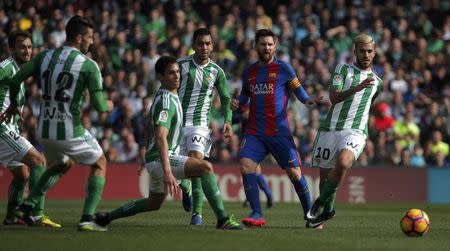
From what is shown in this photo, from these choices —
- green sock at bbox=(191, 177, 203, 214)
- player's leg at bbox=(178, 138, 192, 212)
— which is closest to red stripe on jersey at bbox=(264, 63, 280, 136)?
green sock at bbox=(191, 177, 203, 214)

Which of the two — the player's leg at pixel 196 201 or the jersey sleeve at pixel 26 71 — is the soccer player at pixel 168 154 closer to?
the jersey sleeve at pixel 26 71

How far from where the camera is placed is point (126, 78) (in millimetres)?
22031

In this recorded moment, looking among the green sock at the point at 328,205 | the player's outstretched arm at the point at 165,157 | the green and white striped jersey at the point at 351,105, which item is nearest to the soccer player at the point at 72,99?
the player's outstretched arm at the point at 165,157

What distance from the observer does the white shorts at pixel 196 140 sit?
12.9 meters

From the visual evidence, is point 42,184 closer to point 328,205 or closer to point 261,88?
point 261,88

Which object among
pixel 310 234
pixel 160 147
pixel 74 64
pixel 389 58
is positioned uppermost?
pixel 389 58

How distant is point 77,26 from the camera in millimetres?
10641

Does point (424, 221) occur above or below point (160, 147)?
below

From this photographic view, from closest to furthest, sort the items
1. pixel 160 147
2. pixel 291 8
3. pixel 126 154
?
1. pixel 160 147
2. pixel 126 154
3. pixel 291 8

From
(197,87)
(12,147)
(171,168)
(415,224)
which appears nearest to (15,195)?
(12,147)

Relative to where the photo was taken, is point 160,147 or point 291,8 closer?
point 160,147

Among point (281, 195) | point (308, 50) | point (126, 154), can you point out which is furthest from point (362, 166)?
point (126, 154)

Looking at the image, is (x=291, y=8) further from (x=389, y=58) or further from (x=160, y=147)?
(x=160, y=147)

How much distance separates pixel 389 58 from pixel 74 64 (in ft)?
50.2
